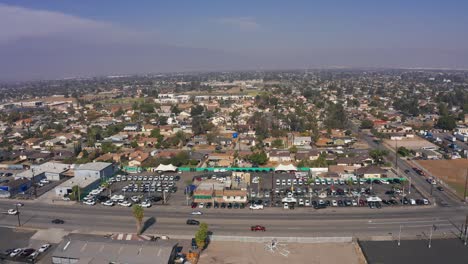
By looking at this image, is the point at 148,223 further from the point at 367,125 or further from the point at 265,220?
the point at 367,125

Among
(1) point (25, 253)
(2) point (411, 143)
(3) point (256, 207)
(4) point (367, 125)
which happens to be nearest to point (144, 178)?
(3) point (256, 207)

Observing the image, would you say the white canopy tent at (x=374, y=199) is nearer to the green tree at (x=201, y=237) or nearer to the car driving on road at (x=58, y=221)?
the green tree at (x=201, y=237)

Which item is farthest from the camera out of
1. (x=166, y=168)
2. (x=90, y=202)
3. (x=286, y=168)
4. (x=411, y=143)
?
(x=411, y=143)

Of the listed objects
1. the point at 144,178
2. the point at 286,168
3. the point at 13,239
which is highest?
the point at 286,168


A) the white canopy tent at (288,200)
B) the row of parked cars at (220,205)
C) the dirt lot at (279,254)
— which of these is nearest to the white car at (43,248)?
the dirt lot at (279,254)

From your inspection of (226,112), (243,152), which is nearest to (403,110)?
(226,112)

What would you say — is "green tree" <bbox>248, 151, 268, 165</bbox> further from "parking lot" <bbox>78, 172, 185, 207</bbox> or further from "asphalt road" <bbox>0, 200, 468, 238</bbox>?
"asphalt road" <bbox>0, 200, 468, 238</bbox>

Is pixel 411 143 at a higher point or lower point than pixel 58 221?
higher
